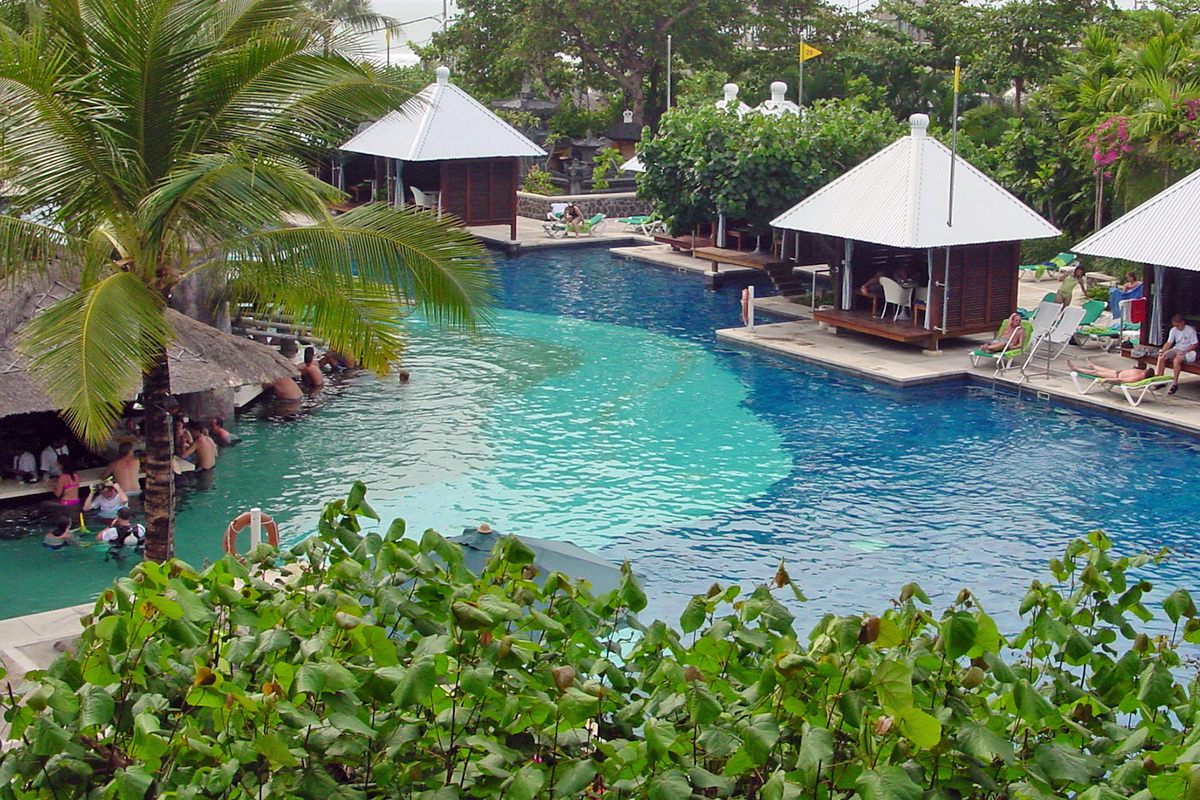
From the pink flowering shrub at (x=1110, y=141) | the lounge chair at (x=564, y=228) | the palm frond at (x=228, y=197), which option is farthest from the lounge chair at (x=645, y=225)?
the palm frond at (x=228, y=197)

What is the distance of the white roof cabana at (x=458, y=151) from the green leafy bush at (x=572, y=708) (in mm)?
26705

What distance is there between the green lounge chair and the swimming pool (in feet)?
27.0

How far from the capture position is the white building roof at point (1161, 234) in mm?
18578

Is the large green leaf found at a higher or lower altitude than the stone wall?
lower

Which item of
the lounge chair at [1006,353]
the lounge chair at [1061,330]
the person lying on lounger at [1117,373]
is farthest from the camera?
the lounge chair at [1006,353]

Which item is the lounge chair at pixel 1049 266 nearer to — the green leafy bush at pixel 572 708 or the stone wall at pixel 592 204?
the stone wall at pixel 592 204

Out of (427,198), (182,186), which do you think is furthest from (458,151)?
(182,186)

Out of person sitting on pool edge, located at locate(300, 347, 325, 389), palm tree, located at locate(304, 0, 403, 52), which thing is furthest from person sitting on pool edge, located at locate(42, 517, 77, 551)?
palm tree, located at locate(304, 0, 403, 52)

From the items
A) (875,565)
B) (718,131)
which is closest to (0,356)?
(875,565)

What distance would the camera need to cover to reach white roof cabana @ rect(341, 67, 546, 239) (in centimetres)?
3127

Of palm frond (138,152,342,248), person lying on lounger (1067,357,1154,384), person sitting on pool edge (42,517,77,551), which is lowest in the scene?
person sitting on pool edge (42,517,77,551)

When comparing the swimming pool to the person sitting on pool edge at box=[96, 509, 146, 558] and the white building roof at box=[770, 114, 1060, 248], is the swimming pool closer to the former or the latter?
the person sitting on pool edge at box=[96, 509, 146, 558]

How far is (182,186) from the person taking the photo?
9.74m

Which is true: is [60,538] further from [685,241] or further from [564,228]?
[564,228]
